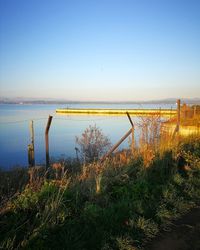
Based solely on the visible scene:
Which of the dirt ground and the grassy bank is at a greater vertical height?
the grassy bank

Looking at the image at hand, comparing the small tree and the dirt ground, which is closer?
the dirt ground

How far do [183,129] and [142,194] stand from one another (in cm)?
1070

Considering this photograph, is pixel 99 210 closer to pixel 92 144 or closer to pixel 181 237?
pixel 181 237

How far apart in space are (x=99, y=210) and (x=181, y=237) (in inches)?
61.7

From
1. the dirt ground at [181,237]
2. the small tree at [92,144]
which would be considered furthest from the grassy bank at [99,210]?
the small tree at [92,144]

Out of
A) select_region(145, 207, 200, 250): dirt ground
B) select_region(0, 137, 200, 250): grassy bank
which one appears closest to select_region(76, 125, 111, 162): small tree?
select_region(0, 137, 200, 250): grassy bank

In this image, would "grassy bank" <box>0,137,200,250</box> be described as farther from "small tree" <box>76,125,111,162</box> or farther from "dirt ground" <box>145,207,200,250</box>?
"small tree" <box>76,125,111,162</box>

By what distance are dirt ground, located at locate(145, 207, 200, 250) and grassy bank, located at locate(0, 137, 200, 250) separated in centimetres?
16

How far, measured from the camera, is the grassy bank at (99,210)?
4.00m

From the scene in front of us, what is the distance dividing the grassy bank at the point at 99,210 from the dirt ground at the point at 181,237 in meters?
0.16

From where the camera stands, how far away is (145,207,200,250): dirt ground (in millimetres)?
4086

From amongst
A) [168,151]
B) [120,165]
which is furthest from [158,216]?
[168,151]

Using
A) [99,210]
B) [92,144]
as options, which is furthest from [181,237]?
[92,144]

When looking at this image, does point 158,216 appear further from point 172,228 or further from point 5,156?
point 5,156
